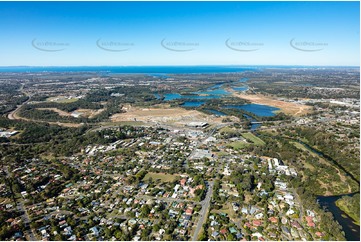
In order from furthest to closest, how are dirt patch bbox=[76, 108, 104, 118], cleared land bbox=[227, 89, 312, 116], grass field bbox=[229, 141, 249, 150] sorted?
cleared land bbox=[227, 89, 312, 116] < dirt patch bbox=[76, 108, 104, 118] < grass field bbox=[229, 141, 249, 150]

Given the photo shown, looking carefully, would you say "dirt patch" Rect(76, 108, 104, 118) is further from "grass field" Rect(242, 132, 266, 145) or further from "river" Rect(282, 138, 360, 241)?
"river" Rect(282, 138, 360, 241)

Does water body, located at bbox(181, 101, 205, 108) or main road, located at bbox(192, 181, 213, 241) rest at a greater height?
water body, located at bbox(181, 101, 205, 108)

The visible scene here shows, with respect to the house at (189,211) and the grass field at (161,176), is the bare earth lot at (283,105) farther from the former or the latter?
the house at (189,211)

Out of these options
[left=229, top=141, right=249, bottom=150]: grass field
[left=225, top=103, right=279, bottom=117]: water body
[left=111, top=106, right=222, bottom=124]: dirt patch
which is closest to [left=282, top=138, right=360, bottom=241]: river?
[left=229, top=141, right=249, bottom=150]: grass field

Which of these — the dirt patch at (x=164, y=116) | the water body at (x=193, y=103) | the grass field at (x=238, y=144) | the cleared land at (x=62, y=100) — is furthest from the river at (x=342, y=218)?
the cleared land at (x=62, y=100)

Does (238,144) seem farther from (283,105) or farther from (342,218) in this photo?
(283,105)

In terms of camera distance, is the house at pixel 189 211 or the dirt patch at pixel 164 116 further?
the dirt patch at pixel 164 116

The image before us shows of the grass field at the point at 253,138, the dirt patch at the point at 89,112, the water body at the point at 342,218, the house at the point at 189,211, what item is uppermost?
the house at the point at 189,211

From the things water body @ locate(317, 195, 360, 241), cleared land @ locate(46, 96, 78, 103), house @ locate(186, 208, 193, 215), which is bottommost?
water body @ locate(317, 195, 360, 241)

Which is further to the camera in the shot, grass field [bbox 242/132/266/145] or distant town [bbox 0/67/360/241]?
grass field [bbox 242/132/266/145]

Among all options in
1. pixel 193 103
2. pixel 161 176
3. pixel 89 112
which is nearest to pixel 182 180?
pixel 161 176
